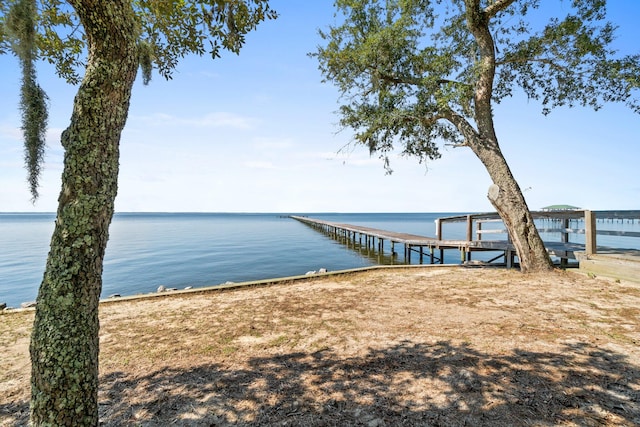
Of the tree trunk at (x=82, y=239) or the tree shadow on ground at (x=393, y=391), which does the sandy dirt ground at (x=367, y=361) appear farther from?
the tree trunk at (x=82, y=239)

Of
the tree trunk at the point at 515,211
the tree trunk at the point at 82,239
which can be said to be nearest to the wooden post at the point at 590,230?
the tree trunk at the point at 515,211

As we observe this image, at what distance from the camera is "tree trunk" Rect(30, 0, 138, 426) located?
6.86 feet

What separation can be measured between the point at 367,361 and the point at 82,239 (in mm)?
3207

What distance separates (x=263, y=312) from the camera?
19.3 ft

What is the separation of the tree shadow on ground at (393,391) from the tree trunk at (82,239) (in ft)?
2.87

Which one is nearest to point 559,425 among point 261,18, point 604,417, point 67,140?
point 604,417

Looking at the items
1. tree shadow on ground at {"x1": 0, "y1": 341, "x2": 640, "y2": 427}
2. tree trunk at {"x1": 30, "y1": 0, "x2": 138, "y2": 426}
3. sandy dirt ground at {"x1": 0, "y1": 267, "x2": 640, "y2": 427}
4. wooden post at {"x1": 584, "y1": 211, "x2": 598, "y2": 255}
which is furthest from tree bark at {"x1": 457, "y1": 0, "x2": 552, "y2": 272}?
tree trunk at {"x1": 30, "y1": 0, "x2": 138, "y2": 426}

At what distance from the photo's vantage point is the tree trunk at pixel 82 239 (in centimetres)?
209

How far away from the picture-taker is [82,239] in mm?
2113

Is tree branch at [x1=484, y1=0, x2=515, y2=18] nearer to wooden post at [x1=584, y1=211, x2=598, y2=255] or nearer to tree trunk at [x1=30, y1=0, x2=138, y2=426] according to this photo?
wooden post at [x1=584, y1=211, x2=598, y2=255]

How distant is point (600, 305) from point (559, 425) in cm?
456

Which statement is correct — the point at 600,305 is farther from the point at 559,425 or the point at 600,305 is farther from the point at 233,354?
the point at 233,354

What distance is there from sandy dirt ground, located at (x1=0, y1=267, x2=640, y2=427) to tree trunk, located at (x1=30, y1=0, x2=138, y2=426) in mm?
864

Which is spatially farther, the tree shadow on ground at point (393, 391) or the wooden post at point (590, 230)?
the wooden post at point (590, 230)
